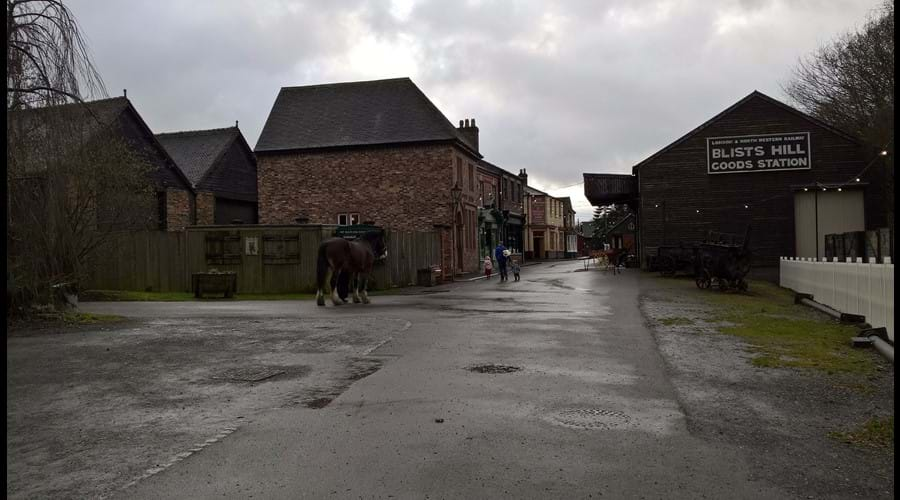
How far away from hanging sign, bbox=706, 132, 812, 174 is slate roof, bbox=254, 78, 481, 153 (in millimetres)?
13631

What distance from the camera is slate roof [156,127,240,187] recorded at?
41062 millimetres

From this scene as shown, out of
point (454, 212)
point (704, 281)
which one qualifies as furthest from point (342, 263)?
point (454, 212)

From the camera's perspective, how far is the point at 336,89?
4122 centimetres

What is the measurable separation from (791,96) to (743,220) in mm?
9705

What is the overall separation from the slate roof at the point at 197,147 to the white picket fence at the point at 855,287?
105 ft

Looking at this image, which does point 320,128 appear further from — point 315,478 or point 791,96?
point 315,478

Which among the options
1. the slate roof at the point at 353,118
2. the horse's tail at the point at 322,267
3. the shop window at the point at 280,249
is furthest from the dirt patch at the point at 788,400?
the slate roof at the point at 353,118

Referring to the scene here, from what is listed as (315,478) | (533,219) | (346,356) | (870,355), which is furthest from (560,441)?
(533,219)

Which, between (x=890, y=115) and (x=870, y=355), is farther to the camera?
(x=890, y=115)

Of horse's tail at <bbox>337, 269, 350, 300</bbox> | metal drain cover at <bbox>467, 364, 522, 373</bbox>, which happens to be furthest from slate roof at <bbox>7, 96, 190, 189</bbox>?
metal drain cover at <bbox>467, 364, 522, 373</bbox>

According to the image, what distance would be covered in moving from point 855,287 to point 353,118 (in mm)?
29173

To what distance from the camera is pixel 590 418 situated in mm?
6129

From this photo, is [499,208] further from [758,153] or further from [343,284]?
[343,284]

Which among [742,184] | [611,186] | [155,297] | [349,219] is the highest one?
[611,186]
